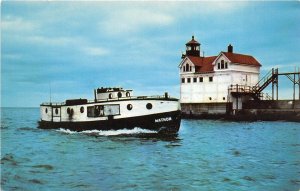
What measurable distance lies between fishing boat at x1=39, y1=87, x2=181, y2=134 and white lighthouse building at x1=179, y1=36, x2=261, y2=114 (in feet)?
93.1

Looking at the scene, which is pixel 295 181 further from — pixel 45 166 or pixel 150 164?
pixel 45 166

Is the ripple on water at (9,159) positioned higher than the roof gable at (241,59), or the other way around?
the roof gable at (241,59)

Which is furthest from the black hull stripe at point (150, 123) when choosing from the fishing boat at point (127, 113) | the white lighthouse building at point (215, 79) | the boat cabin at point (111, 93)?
the white lighthouse building at point (215, 79)

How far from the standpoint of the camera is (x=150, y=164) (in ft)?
69.4

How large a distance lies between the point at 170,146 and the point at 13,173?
12.2 meters

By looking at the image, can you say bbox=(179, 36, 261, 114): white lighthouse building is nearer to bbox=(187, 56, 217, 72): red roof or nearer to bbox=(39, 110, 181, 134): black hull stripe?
bbox=(187, 56, 217, 72): red roof

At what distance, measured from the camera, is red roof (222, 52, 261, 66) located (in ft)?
208

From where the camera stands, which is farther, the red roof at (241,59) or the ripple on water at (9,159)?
the red roof at (241,59)

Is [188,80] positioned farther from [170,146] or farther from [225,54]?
[170,146]

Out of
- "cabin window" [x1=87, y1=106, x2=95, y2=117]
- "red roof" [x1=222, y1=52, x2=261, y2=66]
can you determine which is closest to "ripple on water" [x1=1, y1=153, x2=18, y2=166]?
"cabin window" [x1=87, y1=106, x2=95, y2=117]

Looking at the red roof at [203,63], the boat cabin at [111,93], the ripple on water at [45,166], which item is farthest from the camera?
the red roof at [203,63]

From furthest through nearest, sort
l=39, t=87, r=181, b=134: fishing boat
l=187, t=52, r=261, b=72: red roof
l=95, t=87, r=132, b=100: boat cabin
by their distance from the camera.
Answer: l=187, t=52, r=261, b=72: red roof, l=95, t=87, r=132, b=100: boat cabin, l=39, t=87, r=181, b=134: fishing boat

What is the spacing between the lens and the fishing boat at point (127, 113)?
33156mm

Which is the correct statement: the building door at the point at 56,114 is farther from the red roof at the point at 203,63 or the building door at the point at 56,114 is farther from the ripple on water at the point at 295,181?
the red roof at the point at 203,63
